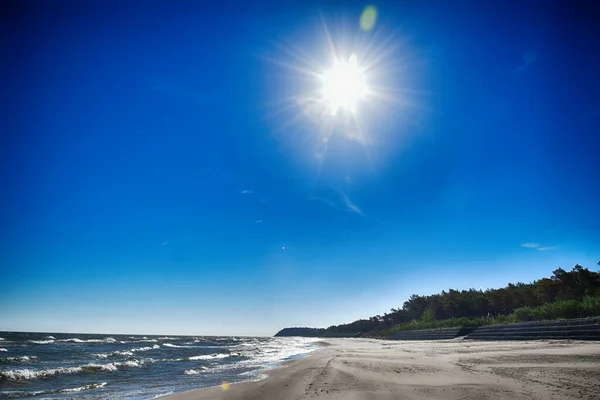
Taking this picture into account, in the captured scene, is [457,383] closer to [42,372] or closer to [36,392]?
[36,392]

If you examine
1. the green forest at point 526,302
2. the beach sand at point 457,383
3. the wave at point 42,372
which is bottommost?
the wave at point 42,372

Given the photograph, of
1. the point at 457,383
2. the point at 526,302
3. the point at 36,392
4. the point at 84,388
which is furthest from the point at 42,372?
the point at 526,302

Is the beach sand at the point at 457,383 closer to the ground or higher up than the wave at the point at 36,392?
higher up

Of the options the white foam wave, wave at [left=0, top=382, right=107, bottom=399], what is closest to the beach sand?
the white foam wave

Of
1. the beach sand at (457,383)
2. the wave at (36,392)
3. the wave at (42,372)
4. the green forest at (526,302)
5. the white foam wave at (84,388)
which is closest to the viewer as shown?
the beach sand at (457,383)

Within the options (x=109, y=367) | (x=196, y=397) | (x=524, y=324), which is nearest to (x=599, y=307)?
(x=524, y=324)

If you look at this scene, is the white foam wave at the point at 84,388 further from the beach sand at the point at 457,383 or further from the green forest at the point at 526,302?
the green forest at the point at 526,302

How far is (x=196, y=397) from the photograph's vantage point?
8883mm

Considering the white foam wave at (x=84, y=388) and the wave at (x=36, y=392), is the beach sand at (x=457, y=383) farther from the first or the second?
the wave at (x=36, y=392)

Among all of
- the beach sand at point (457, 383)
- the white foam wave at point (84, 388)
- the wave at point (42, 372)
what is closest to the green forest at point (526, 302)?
the beach sand at point (457, 383)

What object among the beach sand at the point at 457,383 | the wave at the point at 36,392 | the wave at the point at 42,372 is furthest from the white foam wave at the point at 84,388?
the beach sand at the point at 457,383

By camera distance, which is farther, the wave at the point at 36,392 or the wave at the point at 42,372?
the wave at the point at 42,372

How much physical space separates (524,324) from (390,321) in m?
108

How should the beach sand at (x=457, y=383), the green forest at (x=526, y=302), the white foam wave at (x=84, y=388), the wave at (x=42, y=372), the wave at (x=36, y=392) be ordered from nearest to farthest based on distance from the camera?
the beach sand at (x=457, y=383) < the wave at (x=36, y=392) < the white foam wave at (x=84, y=388) < the wave at (x=42, y=372) < the green forest at (x=526, y=302)
